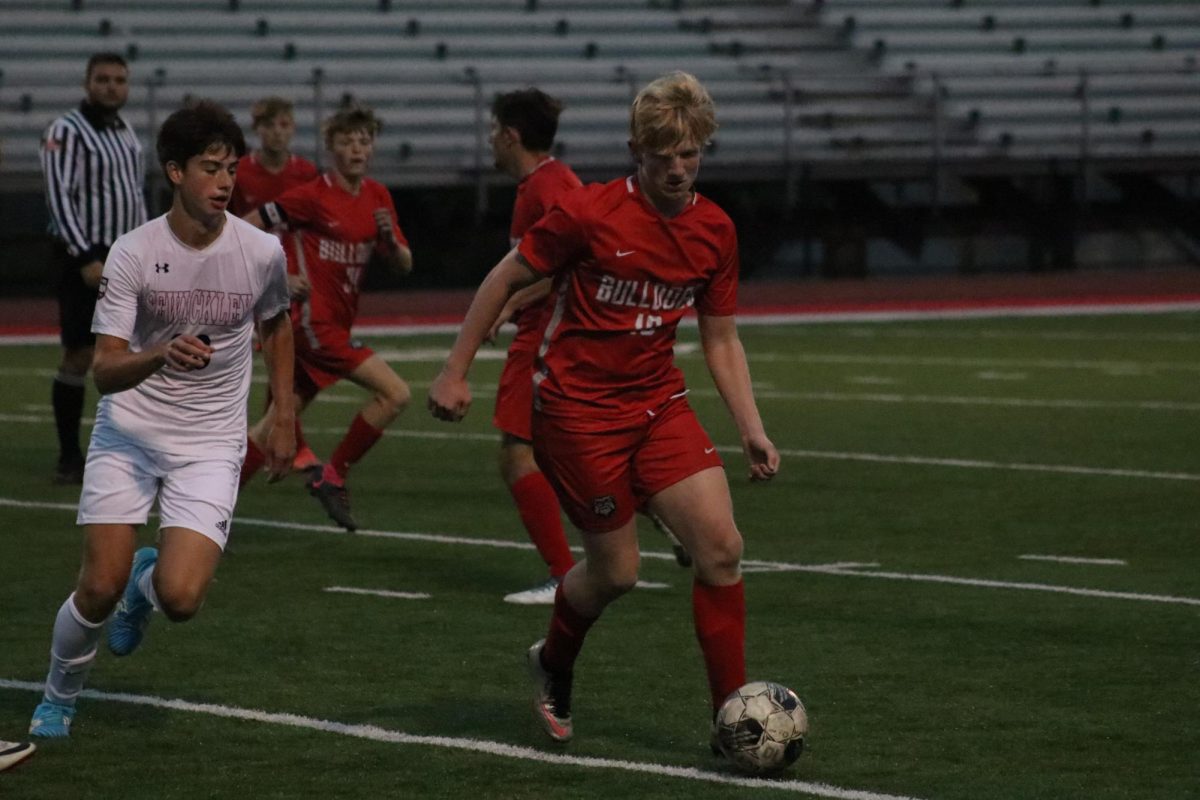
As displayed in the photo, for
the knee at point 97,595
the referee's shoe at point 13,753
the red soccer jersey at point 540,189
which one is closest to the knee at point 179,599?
the knee at point 97,595

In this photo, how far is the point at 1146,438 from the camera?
45.3 ft

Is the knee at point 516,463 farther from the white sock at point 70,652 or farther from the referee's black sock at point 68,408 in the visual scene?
the referee's black sock at point 68,408

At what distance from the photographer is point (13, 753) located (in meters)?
6.02

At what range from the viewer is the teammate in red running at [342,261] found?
34.9ft

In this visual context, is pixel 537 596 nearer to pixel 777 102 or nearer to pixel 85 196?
pixel 85 196

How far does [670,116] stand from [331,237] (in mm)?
5324

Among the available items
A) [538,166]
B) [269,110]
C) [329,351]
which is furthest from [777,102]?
[538,166]

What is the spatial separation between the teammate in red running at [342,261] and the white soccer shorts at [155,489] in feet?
13.6

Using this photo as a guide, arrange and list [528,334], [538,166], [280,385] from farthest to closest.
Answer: [538,166]
[528,334]
[280,385]

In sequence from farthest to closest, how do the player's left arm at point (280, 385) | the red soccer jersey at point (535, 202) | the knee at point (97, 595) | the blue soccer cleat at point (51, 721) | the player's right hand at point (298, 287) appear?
the player's right hand at point (298, 287) → the red soccer jersey at point (535, 202) → the player's left arm at point (280, 385) → the blue soccer cleat at point (51, 721) → the knee at point (97, 595)

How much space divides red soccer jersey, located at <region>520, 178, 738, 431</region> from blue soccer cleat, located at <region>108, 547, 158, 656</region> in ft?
4.26

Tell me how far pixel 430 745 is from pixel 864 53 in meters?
25.5

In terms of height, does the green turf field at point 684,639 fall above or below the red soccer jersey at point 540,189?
below

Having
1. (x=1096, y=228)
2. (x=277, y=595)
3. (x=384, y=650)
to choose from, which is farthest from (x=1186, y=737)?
(x=1096, y=228)
